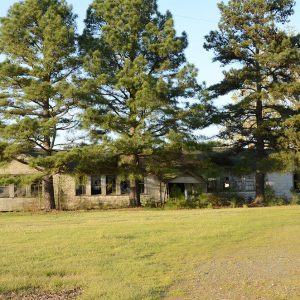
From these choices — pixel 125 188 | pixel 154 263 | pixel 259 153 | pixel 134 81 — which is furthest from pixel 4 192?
pixel 154 263

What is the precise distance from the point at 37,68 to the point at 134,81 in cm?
594

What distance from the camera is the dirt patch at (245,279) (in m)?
7.62

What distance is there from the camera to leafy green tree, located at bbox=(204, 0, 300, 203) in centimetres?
3341

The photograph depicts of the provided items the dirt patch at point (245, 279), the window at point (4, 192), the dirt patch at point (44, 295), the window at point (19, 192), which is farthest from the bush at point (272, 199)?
the dirt patch at point (44, 295)

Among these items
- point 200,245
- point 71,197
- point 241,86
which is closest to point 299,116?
point 241,86

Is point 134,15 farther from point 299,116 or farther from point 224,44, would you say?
point 299,116

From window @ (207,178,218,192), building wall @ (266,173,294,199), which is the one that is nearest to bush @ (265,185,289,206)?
building wall @ (266,173,294,199)

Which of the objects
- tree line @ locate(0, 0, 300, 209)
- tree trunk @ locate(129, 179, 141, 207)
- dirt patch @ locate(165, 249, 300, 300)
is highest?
tree line @ locate(0, 0, 300, 209)

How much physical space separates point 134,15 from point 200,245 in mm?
22584

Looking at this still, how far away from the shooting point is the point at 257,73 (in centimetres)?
3431

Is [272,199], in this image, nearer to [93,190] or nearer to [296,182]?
[296,182]

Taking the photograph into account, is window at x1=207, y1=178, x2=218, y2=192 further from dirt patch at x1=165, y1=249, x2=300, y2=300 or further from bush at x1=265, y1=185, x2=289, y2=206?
dirt patch at x1=165, y1=249, x2=300, y2=300

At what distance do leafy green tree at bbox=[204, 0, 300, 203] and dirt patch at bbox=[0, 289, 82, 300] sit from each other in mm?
26490

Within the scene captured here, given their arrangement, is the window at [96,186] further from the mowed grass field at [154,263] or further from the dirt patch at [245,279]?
the dirt patch at [245,279]
